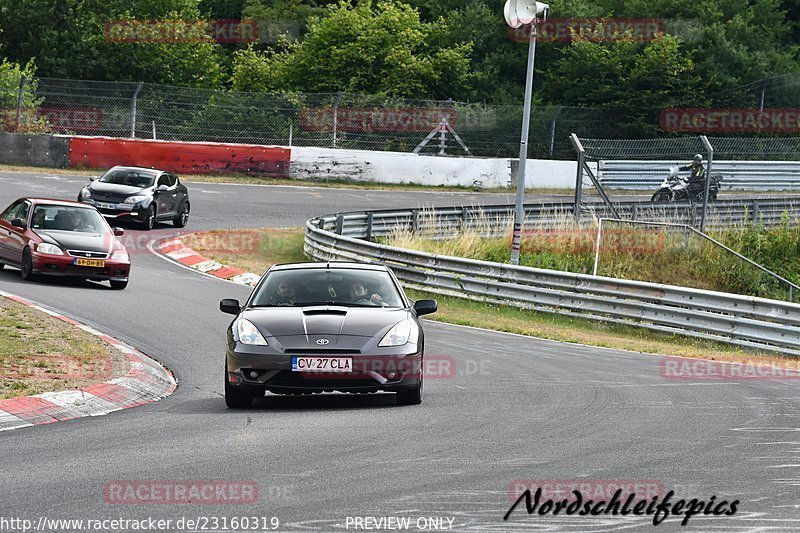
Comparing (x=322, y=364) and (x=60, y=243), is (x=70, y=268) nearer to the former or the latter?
(x=60, y=243)

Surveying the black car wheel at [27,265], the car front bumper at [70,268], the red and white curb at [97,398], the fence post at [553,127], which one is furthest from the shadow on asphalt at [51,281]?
the fence post at [553,127]

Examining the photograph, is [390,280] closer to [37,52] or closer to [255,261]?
[255,261]

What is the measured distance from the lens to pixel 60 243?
66.4ft

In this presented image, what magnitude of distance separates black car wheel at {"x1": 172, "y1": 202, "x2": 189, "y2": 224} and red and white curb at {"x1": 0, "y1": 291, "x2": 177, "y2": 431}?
53.2 feet

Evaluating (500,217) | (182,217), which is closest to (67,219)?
(182,217)

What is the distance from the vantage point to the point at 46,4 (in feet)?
177

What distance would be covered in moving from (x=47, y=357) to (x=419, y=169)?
2896 cm

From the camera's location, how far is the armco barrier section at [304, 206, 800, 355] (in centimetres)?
1914

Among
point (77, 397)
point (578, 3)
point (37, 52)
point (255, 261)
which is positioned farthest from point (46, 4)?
point (77, 397)

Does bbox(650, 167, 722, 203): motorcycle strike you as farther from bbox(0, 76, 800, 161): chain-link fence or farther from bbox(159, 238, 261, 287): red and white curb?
bbox(159, 238, 261, 287): red and white curb

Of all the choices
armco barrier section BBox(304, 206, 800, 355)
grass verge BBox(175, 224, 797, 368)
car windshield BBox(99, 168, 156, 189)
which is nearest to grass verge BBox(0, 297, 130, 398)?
grass verge BBox(175, 224, 797, 368)

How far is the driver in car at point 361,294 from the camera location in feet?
37.9

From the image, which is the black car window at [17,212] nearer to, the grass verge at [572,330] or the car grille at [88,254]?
the car grille at [88,254]

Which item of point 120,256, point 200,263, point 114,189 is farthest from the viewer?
point 114,189
